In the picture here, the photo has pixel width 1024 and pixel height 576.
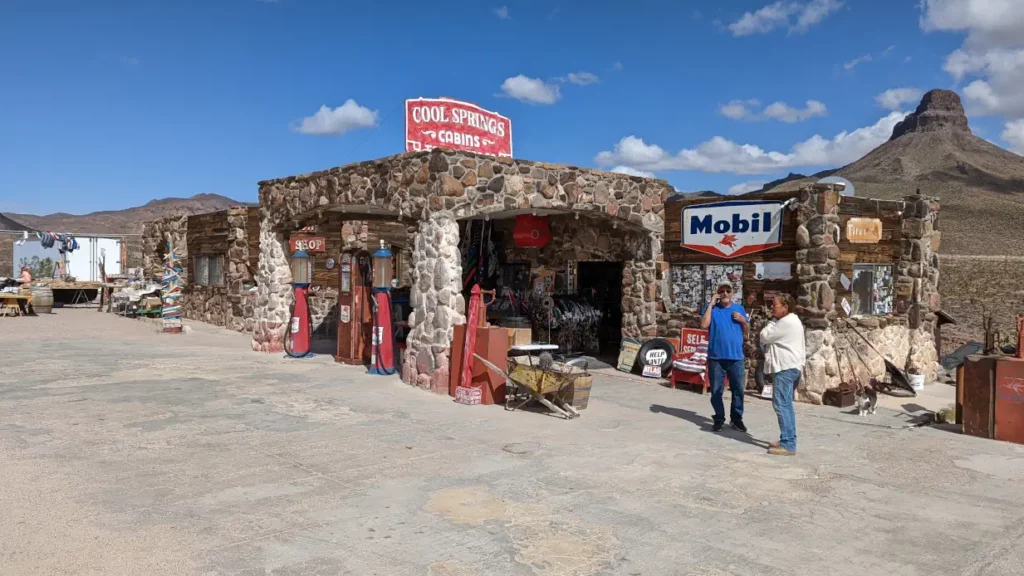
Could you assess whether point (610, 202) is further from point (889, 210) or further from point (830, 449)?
point (830, 449)

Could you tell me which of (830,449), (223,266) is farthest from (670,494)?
(223,266)

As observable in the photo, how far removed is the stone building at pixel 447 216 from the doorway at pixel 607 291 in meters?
1.94

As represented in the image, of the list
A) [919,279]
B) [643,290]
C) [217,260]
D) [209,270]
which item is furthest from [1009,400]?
[209,270]

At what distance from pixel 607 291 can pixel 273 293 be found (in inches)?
301

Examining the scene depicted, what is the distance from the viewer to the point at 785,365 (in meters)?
8.16

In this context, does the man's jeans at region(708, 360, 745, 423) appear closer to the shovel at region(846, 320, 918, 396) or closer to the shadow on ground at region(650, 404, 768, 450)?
the shadow on ground at region(650, 404, 768, 450)

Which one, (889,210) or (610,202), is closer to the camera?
(889,210)

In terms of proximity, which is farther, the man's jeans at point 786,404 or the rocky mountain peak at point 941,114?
the rocky mountain peak at point 941,114

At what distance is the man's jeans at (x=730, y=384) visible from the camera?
29.9 ft

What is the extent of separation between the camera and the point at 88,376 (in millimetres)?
12508

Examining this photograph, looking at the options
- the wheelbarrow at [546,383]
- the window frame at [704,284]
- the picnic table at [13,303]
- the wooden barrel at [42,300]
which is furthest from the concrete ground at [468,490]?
the wooden barrel at [42,300]

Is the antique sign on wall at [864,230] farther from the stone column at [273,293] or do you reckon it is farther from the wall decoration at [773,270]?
the stone column at [273,293]

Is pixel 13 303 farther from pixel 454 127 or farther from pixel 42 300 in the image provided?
pixel 454 127

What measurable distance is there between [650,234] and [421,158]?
486 centimetres
